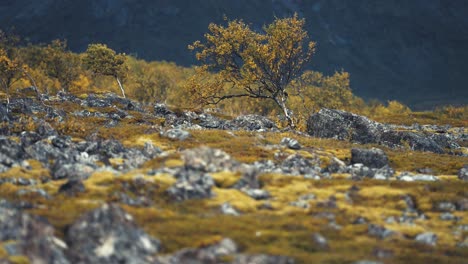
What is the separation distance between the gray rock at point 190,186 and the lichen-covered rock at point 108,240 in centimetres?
648

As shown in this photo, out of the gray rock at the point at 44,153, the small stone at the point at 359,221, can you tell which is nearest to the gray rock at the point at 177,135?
the gray rock at the point at 44,153

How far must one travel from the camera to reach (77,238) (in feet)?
75.0

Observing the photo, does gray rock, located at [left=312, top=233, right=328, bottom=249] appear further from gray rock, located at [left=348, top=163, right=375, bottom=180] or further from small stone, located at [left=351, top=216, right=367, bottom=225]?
gray rock, located at [left=348, top=163, right=375, bottom=180]

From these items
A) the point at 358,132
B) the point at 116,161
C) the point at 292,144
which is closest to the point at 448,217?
the point at 292,144

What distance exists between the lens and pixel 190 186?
1224 inches

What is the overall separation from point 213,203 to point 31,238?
418 inches

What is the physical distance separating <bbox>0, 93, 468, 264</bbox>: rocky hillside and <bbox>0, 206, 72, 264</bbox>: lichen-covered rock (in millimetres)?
54

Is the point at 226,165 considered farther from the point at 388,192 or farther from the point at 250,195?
the point at 388,192

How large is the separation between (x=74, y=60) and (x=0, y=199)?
126551 mm

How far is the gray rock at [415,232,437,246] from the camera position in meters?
26.0

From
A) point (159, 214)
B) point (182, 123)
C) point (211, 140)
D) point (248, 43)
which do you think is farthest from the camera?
point (182, 123)

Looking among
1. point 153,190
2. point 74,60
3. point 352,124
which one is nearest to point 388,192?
point 153,190

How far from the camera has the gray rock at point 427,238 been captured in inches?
1024

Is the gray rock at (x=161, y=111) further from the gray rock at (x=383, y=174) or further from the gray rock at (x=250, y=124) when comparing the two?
the gray rock at (x=383, y=174)
